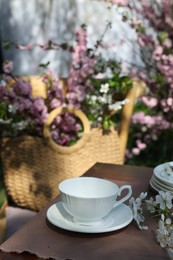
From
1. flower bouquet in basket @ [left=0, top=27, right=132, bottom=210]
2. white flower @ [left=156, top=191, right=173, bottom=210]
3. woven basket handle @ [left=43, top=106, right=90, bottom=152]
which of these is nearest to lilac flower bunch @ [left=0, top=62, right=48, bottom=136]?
flower bouquet in basket @ [left=0, top=27, right=132, bottom=210]

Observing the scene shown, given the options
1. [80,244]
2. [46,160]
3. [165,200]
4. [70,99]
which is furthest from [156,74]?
[80,244]

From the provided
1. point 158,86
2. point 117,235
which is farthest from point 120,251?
point 158,86

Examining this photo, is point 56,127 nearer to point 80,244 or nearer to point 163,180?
point 163,180

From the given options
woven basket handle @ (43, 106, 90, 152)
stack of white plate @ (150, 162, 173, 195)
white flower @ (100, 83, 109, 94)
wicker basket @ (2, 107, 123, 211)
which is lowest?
wicker basket @ (2, 107, 123, 211)

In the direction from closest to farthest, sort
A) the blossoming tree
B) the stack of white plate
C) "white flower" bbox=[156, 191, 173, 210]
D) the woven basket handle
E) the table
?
the table, "white flower" bbox=[156, 191, 173, 210], the stack of white plate, the woven basket handle, the blossoming tree

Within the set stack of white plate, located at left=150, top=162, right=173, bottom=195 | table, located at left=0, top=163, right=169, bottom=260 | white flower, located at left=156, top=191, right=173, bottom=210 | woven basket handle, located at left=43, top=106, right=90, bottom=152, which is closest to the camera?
table, located at left=0, top=163, right=169, bottom=260

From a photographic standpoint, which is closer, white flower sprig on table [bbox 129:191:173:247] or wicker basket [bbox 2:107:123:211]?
white flower sprig on table [bbox 129:191:173:247]

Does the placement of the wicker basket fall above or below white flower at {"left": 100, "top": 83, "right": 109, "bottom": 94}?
below

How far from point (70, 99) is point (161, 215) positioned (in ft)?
5.39

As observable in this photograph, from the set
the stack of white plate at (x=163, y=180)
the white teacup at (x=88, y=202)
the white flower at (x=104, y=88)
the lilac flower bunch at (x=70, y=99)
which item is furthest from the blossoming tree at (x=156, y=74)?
the white teacup at (x=88, y=202)

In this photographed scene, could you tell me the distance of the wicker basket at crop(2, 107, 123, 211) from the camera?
100 inches

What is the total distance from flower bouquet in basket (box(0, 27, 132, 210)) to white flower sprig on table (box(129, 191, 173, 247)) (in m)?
1.39

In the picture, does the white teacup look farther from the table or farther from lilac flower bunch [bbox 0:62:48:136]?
lilac flower bunch [bbox 0:62:48:136]

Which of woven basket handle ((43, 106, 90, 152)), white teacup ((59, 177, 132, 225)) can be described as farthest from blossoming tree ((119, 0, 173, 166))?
white teacup ((59, 177, 132, 225))
